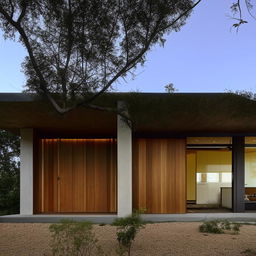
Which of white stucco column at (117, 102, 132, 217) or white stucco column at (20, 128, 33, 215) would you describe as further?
white stucco column at (20, 128, 33, 215)

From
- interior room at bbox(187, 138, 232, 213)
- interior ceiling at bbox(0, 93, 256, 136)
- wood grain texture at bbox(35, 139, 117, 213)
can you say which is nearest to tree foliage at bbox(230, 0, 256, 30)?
interior ceiling at bbox(0, 93, 256, 136)

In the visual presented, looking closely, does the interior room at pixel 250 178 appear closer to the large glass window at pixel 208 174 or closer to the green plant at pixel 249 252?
the large glass window at pixel 208 174

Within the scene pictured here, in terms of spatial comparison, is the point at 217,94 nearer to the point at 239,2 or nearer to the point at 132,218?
the point at 239,2

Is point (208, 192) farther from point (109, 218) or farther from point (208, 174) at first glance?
point (109, 218)

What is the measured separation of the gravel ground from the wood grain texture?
229 cm

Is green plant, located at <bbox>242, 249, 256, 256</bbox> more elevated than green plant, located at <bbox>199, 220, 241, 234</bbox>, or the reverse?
green plant, located at <bbox>242, 249, 256, 256</bbox>

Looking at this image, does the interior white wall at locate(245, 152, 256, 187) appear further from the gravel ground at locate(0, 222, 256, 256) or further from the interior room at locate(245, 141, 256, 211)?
the gravel ground at locate(0, 222, 256, 256)

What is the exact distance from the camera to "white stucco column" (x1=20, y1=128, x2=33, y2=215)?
1034 centimetres

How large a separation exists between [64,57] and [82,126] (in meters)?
4.78

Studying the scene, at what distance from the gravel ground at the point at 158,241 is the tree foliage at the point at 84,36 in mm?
2581

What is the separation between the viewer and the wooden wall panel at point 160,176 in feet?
33.4

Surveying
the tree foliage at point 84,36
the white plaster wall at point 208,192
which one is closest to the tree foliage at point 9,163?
the white plaster wall at point 208,192

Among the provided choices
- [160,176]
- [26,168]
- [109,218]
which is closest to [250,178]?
[160,176]

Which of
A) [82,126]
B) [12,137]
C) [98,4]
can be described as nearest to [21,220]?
[82,126]
